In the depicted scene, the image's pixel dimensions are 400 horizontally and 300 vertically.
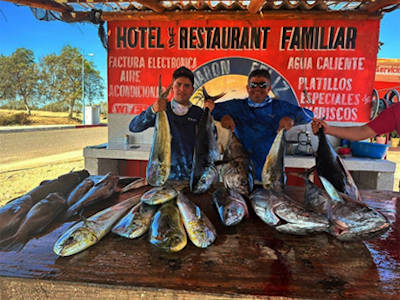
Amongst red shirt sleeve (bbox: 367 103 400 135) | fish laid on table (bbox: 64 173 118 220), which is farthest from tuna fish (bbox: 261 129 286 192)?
fish laid on table (bbox: 64 173 118 220)

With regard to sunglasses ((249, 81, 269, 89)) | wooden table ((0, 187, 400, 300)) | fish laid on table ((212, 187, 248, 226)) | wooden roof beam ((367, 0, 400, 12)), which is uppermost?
wooden roof beam ((367, 0, 400, 12))

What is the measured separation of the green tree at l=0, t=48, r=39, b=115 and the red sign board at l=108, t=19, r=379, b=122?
13.2m

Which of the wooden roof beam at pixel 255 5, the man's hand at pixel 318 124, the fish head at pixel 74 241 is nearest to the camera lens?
the fish head at pixel 74 241

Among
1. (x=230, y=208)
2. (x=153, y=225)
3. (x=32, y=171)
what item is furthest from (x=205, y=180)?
(x=32, y=171)

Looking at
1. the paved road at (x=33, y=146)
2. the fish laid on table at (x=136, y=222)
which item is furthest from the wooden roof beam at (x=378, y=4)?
the paved road at (x=33, y=146)

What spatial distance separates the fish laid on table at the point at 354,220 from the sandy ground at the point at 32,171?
5.16 metres

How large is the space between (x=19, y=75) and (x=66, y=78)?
583cm

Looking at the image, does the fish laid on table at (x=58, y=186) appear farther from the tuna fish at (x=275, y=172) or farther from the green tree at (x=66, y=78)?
the green tree at (x=66, y=78)

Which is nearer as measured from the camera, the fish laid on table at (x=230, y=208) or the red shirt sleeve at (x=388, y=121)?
the fish laid on table at (x=230, y=208)

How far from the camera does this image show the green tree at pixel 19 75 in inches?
558

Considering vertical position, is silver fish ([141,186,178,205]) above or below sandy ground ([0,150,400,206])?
above

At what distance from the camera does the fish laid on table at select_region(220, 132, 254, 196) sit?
1.79 m

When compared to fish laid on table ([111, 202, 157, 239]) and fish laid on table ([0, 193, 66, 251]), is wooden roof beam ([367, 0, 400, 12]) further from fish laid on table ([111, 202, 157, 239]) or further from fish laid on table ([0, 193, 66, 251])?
fish laid on table ([0, 193, 66, 251])

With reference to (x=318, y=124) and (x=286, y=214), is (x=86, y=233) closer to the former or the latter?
(x=286, y=214)
